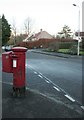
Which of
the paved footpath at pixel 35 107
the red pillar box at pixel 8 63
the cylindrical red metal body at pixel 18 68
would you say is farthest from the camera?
the red pillar box at pixel 8 63

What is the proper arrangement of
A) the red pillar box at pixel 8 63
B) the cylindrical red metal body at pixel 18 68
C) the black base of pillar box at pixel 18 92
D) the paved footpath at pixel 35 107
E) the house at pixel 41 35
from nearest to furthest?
the paved footpath at pixel 35 107 < the black base of pillar box at pixel 18 92 < the cylindrical red metal body at pixel 18 68 < the red pillar box at pixel 8 63 < the house at pixel 41 35

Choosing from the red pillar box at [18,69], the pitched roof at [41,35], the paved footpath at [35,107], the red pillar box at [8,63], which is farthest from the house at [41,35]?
the paved footpath at [35,107]

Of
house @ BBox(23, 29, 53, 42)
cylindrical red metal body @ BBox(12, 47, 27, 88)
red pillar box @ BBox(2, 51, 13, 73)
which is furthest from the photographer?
house @ BBox(23, 29, 53, 42)

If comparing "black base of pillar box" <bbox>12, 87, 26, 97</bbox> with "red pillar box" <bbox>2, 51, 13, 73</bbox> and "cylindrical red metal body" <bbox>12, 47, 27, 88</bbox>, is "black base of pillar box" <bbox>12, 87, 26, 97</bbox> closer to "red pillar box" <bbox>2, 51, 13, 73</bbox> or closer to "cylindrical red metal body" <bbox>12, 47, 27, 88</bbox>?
"cylindrical red metal body" <bbox>12, 47, 27, 88</bbox>

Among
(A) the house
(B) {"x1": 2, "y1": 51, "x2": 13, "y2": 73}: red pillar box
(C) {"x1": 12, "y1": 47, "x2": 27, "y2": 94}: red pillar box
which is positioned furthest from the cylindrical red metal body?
(A) the house

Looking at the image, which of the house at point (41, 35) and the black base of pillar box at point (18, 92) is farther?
the house at point (41, 35)

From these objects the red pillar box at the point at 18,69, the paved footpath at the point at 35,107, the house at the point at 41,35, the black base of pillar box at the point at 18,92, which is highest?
the house at the point at 41,35

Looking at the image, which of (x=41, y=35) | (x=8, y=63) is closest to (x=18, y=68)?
(x=8, y=63)

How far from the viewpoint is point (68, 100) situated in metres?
8.56

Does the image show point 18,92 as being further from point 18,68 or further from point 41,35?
point 41,35

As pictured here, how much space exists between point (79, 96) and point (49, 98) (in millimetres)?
966

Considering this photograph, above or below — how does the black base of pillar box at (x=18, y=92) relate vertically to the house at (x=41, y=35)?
below

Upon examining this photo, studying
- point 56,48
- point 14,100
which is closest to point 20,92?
point 14,100

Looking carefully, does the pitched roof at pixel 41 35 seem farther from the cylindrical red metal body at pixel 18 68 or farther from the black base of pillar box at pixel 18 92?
the black base of pillar box at pixel 18 92
